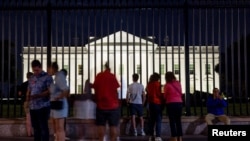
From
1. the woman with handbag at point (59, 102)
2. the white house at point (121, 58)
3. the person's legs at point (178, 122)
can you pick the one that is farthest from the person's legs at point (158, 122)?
the woman with handbag at point (59, 102)

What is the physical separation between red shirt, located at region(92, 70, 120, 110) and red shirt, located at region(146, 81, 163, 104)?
101 inches

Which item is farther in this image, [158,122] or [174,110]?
[158,122]

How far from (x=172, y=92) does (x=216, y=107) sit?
6.80 ft

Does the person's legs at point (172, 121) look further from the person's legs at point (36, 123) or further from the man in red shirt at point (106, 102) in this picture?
the person's legs at point (36, 123)

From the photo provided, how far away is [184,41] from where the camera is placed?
14359 mm

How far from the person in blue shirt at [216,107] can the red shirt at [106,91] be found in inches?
154

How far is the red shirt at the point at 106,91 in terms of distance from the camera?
10273 millimetres

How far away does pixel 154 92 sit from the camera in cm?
1286

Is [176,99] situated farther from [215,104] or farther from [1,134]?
[1,134]

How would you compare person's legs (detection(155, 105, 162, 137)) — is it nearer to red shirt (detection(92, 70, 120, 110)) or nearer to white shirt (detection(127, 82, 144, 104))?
white shirt (detection(127, 82, 144, 104))

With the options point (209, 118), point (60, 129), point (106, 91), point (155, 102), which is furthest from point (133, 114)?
A: point (60, 129)

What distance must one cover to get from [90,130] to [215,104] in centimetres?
321

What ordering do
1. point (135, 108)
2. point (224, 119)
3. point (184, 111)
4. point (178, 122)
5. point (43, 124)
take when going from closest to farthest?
1. point (43, 124)
2. point (178, 122)
3. point (224, 119)
4. point (135, 108)
5. point (184, 111)

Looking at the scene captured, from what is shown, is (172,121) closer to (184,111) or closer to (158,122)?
(158,122)
